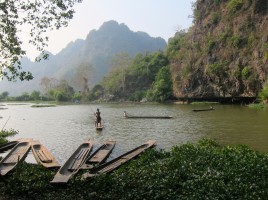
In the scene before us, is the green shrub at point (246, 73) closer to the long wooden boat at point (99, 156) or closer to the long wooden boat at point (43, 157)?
the long wooden boat at point (99, 156)

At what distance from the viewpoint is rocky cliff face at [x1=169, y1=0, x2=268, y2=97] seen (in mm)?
44312

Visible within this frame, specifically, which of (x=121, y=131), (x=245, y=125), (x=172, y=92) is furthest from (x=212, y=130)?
(x=172, y=92)

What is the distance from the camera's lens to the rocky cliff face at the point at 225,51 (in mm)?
44312

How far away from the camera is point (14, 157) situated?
13.1m

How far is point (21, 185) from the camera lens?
9.23 metres

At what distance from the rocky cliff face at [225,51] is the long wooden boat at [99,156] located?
104 ft

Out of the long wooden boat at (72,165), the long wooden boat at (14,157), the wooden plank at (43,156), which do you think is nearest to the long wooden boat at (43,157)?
the wooden plank at (43,156)

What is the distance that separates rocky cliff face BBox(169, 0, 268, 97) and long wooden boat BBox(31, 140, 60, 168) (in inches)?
1326

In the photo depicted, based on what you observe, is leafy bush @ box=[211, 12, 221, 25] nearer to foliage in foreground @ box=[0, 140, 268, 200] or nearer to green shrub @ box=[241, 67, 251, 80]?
green shrub @ box=[241, 67, 251, 80]

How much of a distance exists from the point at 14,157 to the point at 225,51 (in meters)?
41.6

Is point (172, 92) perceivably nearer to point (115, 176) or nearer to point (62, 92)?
point (62, 92)

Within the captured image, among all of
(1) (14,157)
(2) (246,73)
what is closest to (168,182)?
(1) (14,157)

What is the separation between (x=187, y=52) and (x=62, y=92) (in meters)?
45.9

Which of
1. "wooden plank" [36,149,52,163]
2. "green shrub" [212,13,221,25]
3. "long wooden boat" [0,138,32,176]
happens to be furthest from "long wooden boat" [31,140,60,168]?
"green shrub" [212,13,221,25]
